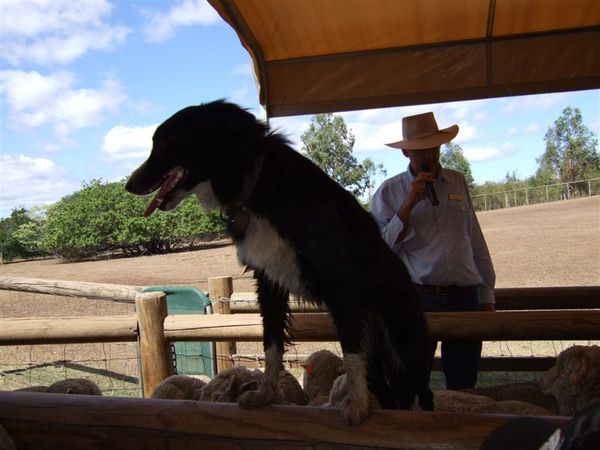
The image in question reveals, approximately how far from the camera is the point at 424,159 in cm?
410

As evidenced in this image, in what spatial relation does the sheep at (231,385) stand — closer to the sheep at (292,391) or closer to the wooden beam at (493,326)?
the wooden beam at (493,326)

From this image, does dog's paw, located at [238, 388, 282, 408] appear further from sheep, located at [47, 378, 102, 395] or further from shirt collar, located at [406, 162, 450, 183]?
shirt collar, located at [406, 162, 450, 183]

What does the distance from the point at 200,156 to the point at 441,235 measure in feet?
7.79

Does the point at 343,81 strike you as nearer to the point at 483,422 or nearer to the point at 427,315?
the point at 427,315

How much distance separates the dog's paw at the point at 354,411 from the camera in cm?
173

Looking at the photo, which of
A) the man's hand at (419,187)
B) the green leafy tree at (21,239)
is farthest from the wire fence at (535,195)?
the man's hand at (419,187)

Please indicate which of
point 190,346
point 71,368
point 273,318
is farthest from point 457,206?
point 71,368

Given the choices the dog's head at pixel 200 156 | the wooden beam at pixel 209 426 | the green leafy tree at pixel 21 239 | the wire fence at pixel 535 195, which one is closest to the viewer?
the wooden beam at pixel 209 426

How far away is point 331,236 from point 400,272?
2.58 feet

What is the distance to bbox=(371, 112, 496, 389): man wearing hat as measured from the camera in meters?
3.99

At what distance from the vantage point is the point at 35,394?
2109 mm

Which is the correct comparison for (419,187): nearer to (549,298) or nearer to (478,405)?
(478,405)

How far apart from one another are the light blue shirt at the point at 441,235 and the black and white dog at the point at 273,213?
1.58 meters

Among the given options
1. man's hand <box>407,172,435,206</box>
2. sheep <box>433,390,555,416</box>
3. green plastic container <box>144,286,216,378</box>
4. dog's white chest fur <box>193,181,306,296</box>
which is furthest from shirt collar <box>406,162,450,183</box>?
green plastic container <box>144,286,216,378</box>
